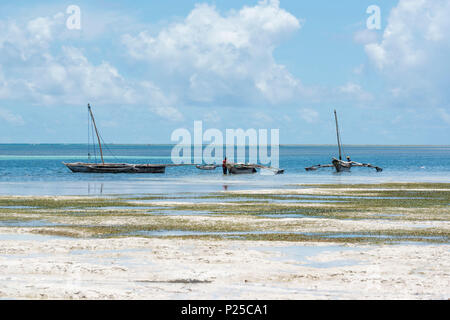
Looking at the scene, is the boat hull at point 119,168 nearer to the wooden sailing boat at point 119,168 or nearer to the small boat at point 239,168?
the wooden sailing boat at point 119,168

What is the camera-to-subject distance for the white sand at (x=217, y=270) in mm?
15141

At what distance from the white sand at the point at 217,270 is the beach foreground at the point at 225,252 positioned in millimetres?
29

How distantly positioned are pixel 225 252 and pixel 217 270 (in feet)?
9.67

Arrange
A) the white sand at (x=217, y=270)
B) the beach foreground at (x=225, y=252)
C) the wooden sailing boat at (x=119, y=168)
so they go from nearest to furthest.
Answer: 1. the white sand at (x=217, y=270)
2. the beach foreground at (x=225, y=252)
3. the wooden sailing boat at (x=119, y=168)

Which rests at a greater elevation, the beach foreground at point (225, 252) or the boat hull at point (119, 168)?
the boat hull at point (119, 168)

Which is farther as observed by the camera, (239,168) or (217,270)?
(239,168)

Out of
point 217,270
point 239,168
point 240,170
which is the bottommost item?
point 217,270

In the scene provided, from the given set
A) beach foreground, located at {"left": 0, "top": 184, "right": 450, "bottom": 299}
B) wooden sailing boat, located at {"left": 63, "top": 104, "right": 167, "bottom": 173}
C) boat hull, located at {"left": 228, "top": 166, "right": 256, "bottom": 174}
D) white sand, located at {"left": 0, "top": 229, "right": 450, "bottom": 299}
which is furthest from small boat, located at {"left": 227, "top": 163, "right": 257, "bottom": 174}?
white sand, located at {"left": 0, "top": 229, "right": 450, "bottom": 299}

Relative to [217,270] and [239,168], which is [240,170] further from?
[217,270]

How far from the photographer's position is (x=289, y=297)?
14.7 metres

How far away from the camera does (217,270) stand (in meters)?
17.7

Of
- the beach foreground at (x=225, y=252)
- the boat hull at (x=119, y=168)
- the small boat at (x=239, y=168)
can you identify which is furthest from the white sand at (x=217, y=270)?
the small boat at (x=239, y=168)

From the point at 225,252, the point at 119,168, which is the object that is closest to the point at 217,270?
the point at 225,252
